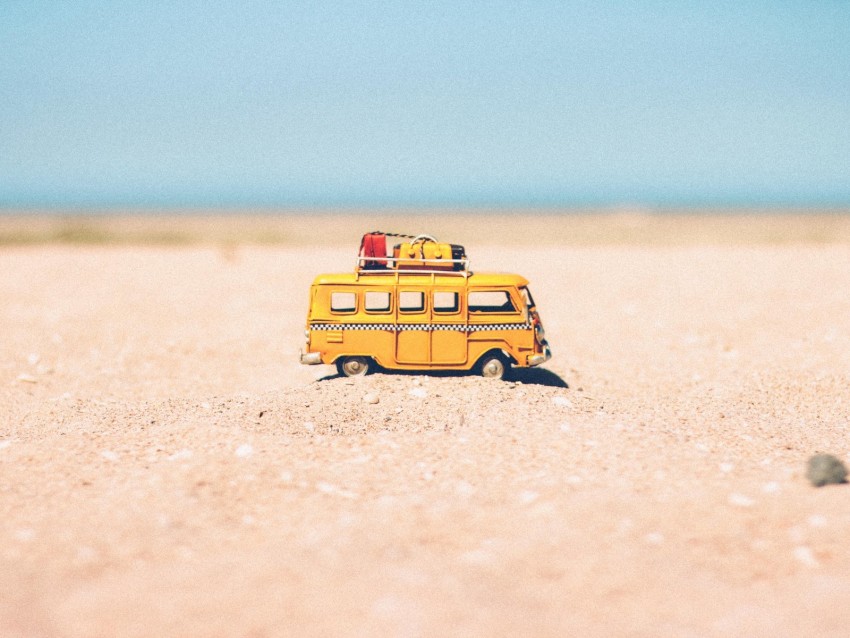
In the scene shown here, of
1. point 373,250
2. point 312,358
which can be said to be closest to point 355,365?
point 312,358

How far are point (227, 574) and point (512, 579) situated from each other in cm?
224

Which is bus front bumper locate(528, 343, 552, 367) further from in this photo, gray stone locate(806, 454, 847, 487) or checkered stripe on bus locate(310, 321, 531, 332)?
gray stone locate(806, 454, 847, 487)

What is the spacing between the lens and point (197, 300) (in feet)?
67.3

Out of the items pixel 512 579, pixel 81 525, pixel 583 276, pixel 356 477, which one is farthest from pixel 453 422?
pixel 583 276

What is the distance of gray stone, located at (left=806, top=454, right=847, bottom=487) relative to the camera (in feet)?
24.7

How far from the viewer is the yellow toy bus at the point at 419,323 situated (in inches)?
430

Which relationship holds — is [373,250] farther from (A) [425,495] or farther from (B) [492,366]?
(A) [425,495]

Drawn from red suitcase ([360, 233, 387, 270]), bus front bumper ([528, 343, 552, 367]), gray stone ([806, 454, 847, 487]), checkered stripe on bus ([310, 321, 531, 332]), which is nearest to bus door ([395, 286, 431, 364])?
checkered stripe on bus ([310, 321, 531, 332])

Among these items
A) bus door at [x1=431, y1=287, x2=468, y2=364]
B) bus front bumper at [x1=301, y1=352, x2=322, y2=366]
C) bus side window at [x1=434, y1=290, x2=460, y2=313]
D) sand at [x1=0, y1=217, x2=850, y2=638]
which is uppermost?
bus side window at [x1=434, y1=290, x2=460, y2=313]

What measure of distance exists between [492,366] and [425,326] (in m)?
1.12

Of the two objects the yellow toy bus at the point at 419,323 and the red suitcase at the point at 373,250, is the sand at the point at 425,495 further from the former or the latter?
the red suitcase at the point at 373,250

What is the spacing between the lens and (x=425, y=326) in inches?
431

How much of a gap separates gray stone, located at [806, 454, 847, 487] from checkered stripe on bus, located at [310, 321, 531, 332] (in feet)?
14.2

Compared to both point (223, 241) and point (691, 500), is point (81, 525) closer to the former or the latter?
point (691, 500)
